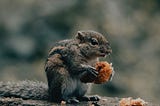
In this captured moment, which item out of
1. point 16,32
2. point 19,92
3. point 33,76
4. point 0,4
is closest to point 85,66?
point 19,92

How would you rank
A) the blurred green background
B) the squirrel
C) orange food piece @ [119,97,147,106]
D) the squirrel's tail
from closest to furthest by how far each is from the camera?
1. orange food piece @ [119,97,147,106]
2. the squirrel
3. the squirrel's tail
4. the blurred green background

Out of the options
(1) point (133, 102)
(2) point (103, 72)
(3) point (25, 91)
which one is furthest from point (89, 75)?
(3) point (25, 91)

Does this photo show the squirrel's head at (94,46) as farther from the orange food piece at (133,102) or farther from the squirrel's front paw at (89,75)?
the orange food piece at (133,102)

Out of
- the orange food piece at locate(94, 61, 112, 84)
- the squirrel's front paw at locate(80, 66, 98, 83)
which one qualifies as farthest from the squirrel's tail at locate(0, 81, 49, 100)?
the orange food piece at locate(94, 61, 112, 84)

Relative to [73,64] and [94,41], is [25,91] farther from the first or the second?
[94,41]

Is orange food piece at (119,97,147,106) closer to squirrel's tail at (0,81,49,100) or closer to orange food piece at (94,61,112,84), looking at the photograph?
orange food piece at (94,61,112,84)

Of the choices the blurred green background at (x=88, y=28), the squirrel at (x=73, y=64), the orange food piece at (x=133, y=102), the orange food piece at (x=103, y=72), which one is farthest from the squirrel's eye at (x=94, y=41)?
the blurred green background at (x=88, y=28)

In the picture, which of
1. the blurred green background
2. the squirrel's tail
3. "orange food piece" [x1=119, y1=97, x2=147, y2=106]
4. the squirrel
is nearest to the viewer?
"orange food piece" [x1=119, y1=97, x2=147, y2=106]
